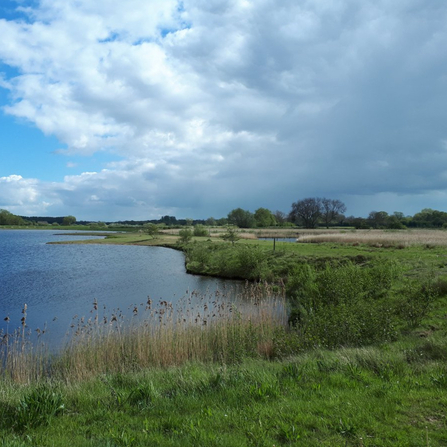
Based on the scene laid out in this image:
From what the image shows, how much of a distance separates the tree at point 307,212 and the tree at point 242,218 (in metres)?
16.2

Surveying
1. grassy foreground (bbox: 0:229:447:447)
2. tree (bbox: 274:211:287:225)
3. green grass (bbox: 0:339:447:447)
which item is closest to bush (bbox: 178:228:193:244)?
→ grassy foreground (bbox: 0:229:447:447)

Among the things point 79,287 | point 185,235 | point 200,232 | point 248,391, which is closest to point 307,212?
point 200,232

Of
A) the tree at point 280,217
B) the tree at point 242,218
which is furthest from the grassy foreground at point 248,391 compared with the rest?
the tree at point 280,217

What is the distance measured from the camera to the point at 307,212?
404 feet

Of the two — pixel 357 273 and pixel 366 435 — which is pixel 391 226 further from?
pixel 366 435

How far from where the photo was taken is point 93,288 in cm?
2397

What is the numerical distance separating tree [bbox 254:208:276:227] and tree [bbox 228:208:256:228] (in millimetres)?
3854

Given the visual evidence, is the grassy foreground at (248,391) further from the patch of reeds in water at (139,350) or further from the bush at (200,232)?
the bush at (200,232)

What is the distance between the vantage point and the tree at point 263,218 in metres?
128

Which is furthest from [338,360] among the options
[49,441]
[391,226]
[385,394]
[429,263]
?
[391,226]

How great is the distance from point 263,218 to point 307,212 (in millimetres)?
16549

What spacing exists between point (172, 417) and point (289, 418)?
1532 millimetres

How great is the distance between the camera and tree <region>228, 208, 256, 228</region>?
124 meters

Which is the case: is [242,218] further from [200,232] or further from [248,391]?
[248,391]
